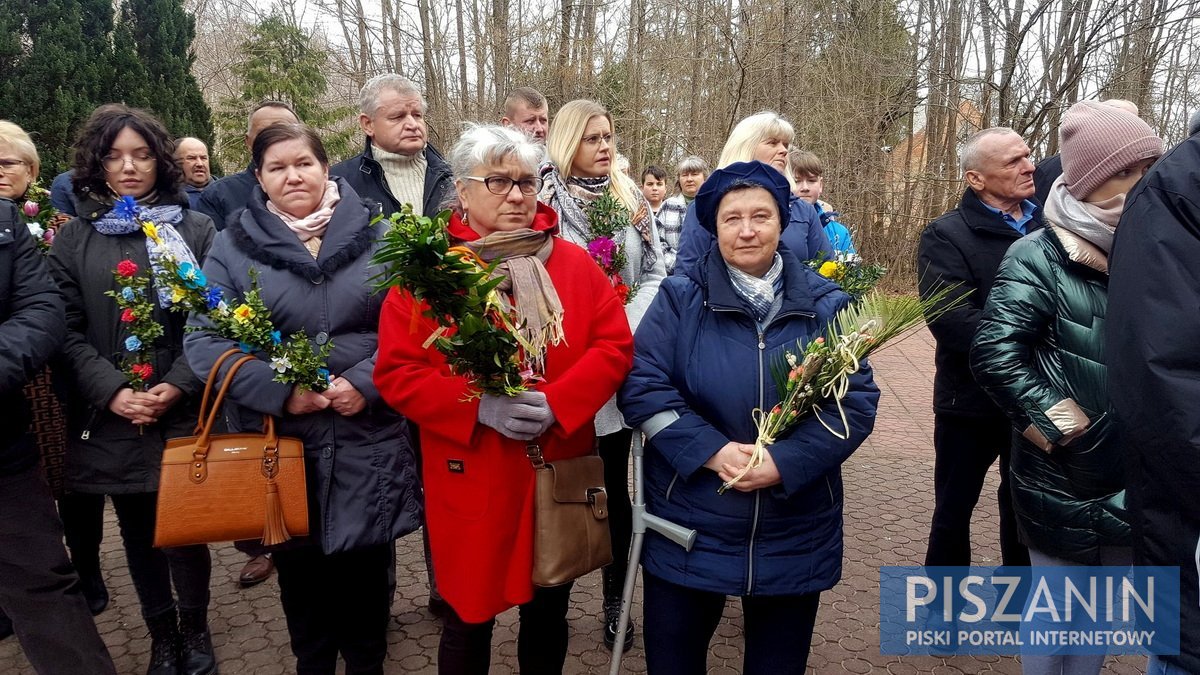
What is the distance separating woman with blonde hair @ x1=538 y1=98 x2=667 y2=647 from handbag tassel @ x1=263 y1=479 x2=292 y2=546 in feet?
4.41

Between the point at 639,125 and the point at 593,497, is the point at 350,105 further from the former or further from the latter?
the point at 593,497

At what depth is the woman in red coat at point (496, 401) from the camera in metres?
2.44

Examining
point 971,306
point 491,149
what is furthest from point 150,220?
point 971,306

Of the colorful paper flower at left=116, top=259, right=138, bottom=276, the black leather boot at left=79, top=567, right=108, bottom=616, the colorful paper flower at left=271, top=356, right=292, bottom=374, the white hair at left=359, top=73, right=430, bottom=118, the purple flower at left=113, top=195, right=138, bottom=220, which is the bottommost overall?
the black leather boot at left=79, top=567, right=108, bottom=616

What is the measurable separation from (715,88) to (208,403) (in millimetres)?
14736

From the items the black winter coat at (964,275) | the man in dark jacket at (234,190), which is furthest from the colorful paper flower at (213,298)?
the black winter coat at (964,275)

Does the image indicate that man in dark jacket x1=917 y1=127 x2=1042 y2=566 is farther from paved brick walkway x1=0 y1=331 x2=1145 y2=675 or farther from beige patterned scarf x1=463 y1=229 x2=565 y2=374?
beige patterned scarf x1=463 y1=229 x2=565 y2=374

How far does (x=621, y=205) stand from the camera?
3.46m

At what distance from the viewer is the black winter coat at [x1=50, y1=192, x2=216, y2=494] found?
3.10 meters

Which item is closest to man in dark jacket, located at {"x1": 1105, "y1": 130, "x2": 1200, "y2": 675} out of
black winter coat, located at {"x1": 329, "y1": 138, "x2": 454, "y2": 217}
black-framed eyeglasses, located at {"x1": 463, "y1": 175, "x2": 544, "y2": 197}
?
black-framed eyeglasses, located at {"x1": 463, "y1": 175, "x2": 544, "y2": 197}

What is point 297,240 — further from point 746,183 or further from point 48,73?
point 48,73

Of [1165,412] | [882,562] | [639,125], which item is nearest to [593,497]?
[1165,412]

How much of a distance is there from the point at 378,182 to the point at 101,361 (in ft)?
5.23

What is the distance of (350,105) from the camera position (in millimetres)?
16516
